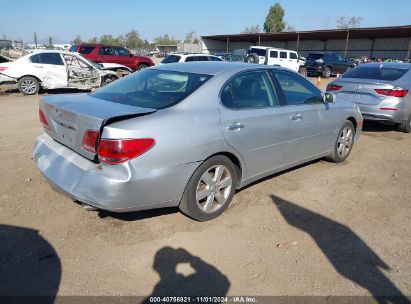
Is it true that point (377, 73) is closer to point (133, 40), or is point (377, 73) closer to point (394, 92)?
point (394, 92)

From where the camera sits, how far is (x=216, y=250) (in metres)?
3.23

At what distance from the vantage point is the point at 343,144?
18.8 ft

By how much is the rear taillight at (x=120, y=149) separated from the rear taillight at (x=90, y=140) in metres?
0.06

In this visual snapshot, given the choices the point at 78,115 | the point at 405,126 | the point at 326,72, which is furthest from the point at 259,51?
the point at 78,115

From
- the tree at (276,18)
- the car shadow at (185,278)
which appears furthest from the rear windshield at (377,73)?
the tree at (276,18)

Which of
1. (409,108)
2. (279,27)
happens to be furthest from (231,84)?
(279,27)

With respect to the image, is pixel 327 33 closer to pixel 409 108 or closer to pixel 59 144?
pixel 409 108

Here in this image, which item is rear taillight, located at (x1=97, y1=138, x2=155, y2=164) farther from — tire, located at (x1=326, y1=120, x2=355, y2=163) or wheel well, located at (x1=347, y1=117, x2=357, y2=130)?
wheel well, located at (x1=347, y1=117, x2=357, y2=130)

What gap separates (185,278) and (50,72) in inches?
459

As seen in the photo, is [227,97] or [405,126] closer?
[227,97]

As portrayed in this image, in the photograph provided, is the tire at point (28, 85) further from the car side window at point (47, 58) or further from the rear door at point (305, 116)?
the rear door at point (305, 116)

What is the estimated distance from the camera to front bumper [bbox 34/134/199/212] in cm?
297

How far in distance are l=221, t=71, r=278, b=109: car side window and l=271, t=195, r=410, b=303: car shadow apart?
1196mm

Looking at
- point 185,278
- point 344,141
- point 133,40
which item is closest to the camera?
point 185,278
